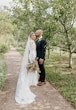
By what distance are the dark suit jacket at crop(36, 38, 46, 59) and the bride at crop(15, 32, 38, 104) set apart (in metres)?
0.26

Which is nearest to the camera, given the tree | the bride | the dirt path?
the dirt path

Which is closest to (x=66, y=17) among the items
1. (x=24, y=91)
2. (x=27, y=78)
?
(x=27, y=78)

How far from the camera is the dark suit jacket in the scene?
8680 mm

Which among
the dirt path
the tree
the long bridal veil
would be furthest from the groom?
the tree

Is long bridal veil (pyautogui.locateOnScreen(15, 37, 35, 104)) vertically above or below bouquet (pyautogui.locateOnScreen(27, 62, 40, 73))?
below

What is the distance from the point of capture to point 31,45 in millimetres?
8492

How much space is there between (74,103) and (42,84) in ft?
8.09

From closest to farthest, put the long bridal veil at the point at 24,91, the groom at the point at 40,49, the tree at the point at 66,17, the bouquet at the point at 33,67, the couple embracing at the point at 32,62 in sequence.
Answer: the long bridal veil at the point at 24,91 < the couple embracing at the point at 32,62 < the bouquet at the point at 33,67 < the groom at the point at 40,49 < the tree at the point at 66,17

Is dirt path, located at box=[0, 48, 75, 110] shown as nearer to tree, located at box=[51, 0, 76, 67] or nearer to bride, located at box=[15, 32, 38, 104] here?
bride, located at box=[15, 32, 38, 104]

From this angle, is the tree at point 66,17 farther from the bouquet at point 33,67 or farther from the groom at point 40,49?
the bouquet at point 33,67

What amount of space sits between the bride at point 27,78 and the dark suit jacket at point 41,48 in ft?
0.85

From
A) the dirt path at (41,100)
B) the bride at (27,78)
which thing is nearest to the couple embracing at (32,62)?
the bride at (27,78)

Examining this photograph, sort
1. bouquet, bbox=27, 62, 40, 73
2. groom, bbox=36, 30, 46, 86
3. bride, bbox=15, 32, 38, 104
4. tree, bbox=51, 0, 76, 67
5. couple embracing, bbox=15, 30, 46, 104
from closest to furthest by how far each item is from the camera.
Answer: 1. bride, bbox=15, 32, 38, 104
2. couple embracing, bbox=15, 30, 46, 104
3. bouquet, bbox=27, 62, 40, 73
4. groom, bbox=36, 30, 46, 86
5. tree, bbox=51, 0, 76, 67

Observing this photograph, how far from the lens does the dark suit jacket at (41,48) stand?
342 inches
